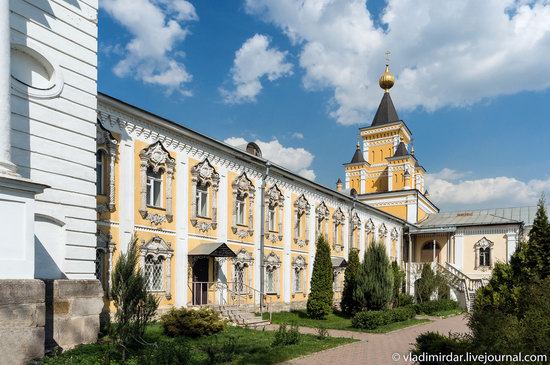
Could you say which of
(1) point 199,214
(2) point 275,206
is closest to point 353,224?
(2) point 275,206

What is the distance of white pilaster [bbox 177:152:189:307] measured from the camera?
16.2 metres

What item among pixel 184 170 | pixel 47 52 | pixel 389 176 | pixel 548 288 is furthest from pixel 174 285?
pixel 389 176

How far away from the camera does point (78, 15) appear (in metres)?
10.4

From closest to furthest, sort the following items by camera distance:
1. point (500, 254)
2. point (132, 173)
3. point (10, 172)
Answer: point (10, 172) < point (132, 173) < point (500, 254)

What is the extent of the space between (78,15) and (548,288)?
1093 centimetres

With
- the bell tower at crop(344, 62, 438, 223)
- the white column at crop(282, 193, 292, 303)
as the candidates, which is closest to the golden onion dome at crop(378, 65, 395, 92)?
the bell tower at crop(344, 62, 438, 223)

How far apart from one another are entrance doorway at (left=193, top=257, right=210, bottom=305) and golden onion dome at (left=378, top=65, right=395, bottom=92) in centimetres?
3596

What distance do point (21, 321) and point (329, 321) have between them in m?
13.7

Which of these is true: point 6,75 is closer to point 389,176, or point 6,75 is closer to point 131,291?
point 131,291

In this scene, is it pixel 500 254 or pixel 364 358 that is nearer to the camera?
pixel 364 358

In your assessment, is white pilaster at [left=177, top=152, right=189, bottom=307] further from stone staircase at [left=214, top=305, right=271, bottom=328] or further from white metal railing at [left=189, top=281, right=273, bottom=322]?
stone staircase at [left=214, top=305, right=271, bottom=328]

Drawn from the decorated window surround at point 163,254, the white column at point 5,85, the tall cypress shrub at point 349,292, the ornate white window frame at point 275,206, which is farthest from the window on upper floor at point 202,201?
the white column at point 5,85

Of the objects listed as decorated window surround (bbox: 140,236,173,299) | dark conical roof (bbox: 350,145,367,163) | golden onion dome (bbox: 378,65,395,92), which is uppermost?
golden onion dome (bbox: 378,65,395,92)

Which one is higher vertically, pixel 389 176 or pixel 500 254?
pixel 389 176
